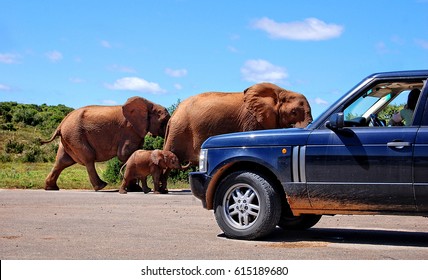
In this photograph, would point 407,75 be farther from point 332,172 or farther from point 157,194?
point 157,194

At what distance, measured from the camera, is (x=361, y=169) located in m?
10.1

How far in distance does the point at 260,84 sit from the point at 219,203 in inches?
587

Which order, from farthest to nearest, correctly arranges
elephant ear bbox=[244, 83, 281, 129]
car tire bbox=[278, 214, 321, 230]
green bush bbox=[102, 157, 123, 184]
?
green bush bbox=[102, 157, 123, 184] < elephant ear bbox=[244, 83, 281, 129] < car tire bbox=[278, 214, 321, 230]

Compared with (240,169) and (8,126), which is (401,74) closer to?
(240,169)

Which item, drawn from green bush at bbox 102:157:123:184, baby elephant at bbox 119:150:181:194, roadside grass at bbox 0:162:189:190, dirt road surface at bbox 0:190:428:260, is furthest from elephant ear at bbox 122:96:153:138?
dirt road surface at bbox 0:190:428:260

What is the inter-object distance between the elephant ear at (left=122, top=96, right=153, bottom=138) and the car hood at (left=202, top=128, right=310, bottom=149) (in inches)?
653

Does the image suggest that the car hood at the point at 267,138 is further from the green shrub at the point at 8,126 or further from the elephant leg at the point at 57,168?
the green shrub at the point at 8,126

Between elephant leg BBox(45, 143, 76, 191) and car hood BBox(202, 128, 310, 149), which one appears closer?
car hood BBox(202, 128, 310, 149)

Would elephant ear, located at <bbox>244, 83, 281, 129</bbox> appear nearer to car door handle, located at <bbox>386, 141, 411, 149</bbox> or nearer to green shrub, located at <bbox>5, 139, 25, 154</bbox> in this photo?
car door handle, located at <bbox>386, 141, 411, 149</bbox>

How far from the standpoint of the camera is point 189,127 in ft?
85.1

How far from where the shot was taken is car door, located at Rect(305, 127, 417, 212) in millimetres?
9922

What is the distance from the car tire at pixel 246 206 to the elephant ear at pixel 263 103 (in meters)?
14.4

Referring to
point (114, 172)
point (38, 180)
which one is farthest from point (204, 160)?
point (114, 172)
